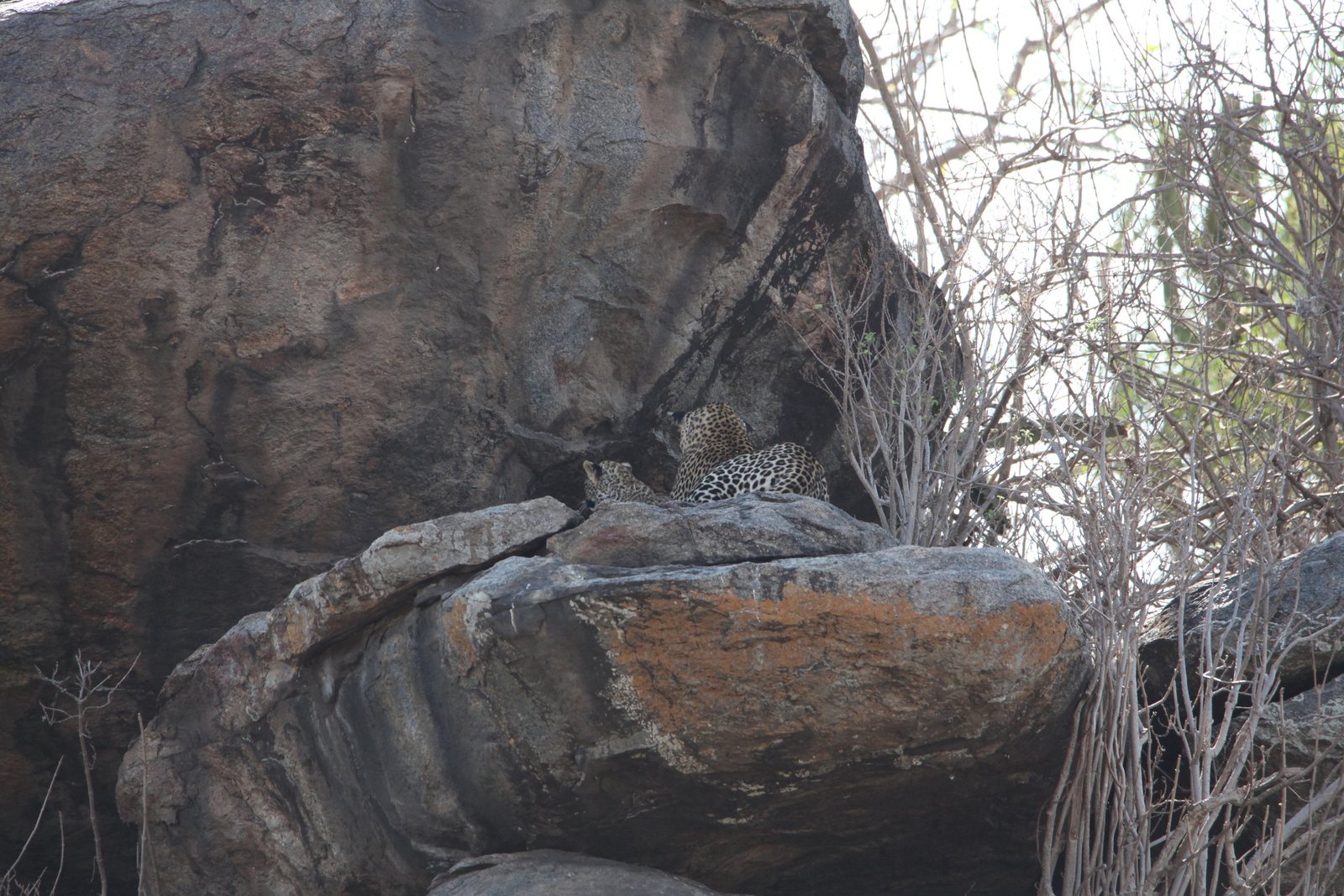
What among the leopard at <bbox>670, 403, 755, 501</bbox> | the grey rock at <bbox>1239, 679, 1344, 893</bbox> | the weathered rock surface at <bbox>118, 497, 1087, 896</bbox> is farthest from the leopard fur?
the grey rock at <bbox>1239, 679, 1344, 893</bbox>

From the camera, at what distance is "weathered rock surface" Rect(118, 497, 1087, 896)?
189 inches

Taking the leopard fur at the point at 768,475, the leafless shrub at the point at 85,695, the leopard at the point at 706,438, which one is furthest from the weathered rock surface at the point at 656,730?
the leopard at the point at 706,438

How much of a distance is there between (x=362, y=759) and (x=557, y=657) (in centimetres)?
128

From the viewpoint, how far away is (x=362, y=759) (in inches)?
218

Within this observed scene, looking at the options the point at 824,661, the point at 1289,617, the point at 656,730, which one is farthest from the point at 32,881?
the point at 1289,617

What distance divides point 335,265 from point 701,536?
2834 millimetres

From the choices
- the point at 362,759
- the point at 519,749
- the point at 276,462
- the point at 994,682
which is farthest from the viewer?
the point at 276,462

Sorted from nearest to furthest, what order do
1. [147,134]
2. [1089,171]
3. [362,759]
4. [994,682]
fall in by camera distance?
[994,682]
[362,759]
[147,134]
[1089,171]

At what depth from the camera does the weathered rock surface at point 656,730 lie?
15.7 feet

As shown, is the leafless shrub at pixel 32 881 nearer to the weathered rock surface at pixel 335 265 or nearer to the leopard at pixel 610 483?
the weathered rock surface at pixel 335 265

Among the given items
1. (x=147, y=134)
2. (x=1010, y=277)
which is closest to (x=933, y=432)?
(x=1010, y=277)

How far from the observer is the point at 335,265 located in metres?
6.70

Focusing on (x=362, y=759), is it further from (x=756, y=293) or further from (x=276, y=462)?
(x=756, y=293)

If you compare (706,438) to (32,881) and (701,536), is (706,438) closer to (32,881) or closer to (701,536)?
(701,536)
